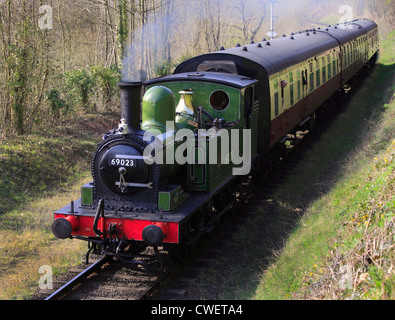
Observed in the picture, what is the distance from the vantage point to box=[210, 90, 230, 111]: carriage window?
9.09 metres

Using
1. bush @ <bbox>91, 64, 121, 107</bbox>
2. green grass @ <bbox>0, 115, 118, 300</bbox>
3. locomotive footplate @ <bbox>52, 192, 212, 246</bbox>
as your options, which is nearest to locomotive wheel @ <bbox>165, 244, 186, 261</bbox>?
locomotive footplate @ <bbox>52, 192, 212, 246</bbox>

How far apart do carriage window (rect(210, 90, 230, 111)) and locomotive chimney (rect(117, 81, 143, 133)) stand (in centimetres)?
231

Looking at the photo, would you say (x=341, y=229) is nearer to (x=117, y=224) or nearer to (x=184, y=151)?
(x=184, y=151)

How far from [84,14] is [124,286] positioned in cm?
1628

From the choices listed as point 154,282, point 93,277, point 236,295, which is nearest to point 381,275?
point 236,295

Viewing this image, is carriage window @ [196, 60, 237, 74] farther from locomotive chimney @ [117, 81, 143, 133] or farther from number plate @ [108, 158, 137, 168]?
number plate @ [108, 158, 137, 168]

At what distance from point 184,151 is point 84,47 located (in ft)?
47.7

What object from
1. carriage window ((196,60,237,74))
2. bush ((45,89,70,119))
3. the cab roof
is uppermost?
carriage window ((196,60,237,74))

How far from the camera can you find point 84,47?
21156 millimetres

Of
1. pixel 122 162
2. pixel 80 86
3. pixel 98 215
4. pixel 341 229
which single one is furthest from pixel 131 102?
pixel 80 86

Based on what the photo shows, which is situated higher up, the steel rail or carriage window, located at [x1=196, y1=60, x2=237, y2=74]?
carriage window, located at [x1=196, y1=60, x2=237, y2=74]

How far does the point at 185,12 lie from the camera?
23.6 metres

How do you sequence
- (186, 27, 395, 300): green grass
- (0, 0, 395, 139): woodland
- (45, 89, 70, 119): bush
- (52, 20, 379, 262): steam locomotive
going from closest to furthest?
(186, 27, 395, 300): green grass → (52, 20, 379, 262): steam locomotive → (0, 0, 395, 139): woodland → (45, 89, 70, 119): bush
